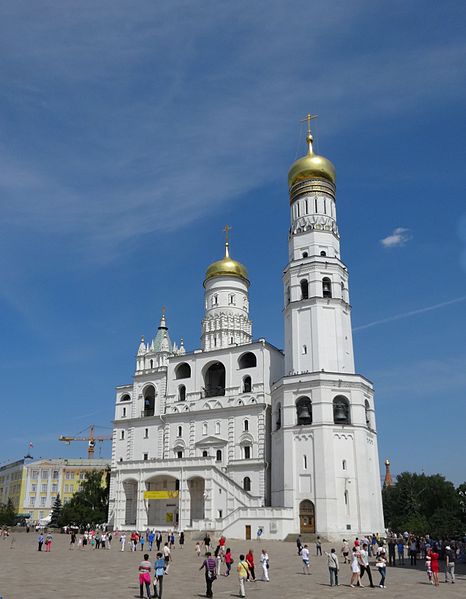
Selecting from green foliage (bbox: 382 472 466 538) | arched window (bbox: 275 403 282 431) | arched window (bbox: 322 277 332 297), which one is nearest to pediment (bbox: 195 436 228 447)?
arched window (bbox: 275 403 282 431)

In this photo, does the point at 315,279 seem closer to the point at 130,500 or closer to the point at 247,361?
the point at 247,361

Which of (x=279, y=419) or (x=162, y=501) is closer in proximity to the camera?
(x=279, y=419)

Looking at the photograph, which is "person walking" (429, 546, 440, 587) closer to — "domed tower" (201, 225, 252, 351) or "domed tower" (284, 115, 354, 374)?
"domed tower" (284, 115, 354, 374)

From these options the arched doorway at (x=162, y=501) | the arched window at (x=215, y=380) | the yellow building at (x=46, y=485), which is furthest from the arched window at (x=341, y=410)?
the yellow building at (x=46, y=485)

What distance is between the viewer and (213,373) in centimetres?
5659

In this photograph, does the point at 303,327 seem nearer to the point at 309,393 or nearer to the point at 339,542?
the point at 309,393

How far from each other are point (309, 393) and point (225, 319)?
608 inches

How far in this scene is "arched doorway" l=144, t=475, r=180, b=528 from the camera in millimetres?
47594

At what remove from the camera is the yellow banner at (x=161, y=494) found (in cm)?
4711

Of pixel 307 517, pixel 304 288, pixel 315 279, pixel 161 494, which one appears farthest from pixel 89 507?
pixel 315 279

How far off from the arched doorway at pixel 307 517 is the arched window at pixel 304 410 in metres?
5.63

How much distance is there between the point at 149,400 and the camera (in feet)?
193

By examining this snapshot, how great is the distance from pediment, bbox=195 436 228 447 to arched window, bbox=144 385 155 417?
7.89 meters

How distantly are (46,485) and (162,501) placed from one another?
55474 millimetres
